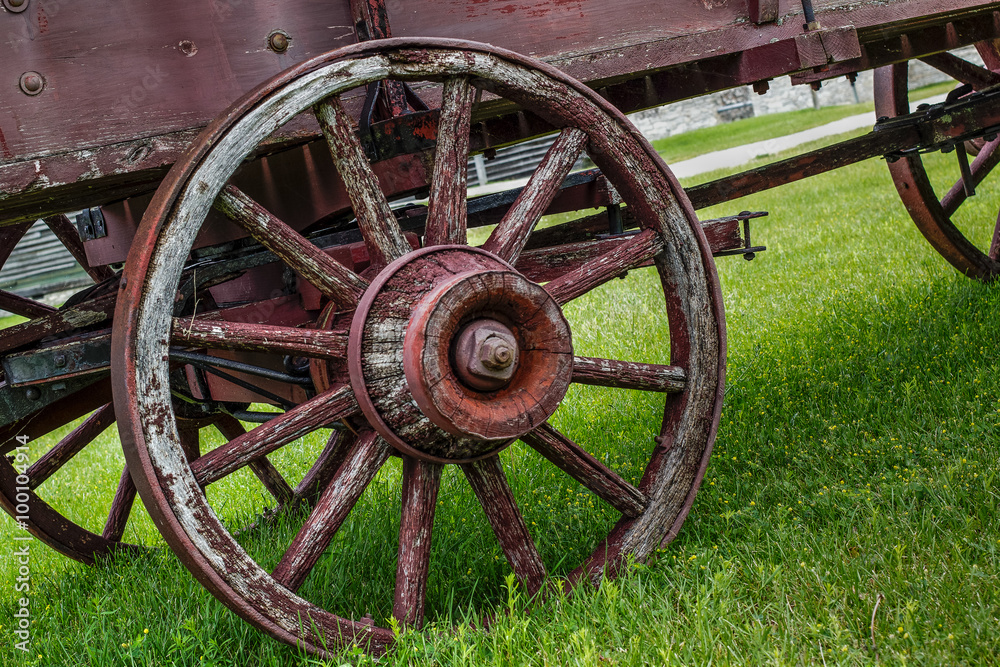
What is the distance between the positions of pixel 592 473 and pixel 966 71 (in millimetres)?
3733

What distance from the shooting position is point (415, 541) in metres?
2.29

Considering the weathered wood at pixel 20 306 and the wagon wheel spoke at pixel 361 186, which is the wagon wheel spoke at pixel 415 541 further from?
the weathered wood at pixel 20 306

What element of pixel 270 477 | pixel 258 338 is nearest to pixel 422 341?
pixel 258 338

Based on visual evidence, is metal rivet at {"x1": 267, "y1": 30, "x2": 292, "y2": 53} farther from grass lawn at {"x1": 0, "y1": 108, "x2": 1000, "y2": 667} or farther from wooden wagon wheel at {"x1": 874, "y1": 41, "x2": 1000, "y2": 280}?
wooden wagon wheel at {"x1": 874, "y1": 41, "x2": 1000, "y2": 280}

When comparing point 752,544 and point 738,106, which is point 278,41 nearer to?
point 752,544

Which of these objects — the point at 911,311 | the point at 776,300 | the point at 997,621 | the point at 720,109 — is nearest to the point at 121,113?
the point at 997,621

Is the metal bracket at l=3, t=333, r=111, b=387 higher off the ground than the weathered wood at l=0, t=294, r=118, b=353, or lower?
lower

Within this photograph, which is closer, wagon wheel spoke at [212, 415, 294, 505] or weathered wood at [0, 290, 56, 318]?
weathered wood at [0, 290, 56, 318]

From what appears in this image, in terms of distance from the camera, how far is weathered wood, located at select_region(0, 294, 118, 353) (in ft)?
8.35

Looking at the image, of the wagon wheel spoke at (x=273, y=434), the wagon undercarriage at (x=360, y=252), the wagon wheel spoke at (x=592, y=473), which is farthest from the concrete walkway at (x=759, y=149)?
the wagon wheel spoke at (x=273, y=434)

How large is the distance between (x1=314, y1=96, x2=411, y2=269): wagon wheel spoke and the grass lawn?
3.13 feet

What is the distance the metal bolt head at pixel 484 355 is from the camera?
2.10m

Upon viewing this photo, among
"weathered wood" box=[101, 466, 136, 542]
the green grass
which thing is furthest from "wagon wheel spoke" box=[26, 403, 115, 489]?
the green grass

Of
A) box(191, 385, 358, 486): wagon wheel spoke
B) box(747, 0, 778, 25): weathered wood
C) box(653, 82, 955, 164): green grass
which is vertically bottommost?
box(653, 82, 955, 164): green grass
